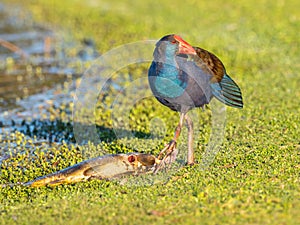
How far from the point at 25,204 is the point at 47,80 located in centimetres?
609

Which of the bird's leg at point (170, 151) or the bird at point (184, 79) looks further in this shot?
the bird's leg at point (170, 151)

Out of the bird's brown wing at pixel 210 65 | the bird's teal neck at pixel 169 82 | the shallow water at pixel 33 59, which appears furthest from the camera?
the shallow water at pixel 33 59

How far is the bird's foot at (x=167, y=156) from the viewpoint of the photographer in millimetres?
6492

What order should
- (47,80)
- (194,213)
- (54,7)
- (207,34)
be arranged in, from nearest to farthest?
(194,213), (47,80), (207,34), (54,7)

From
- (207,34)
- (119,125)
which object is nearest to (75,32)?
(207,34)

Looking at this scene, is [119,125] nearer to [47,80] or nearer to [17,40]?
[47,80]

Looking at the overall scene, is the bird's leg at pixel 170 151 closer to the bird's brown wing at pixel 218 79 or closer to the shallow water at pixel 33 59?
the bird's brown wing at pixel 218 79

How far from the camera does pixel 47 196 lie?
596 centimetres

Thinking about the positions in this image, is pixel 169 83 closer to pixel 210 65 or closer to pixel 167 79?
pixel 167 79

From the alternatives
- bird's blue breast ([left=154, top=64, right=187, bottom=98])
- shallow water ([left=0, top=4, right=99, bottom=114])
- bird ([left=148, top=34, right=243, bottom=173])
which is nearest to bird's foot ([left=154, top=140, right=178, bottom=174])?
bird ([left=148, top=34, right=243, bottom=173])

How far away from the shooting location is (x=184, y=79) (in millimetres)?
6227

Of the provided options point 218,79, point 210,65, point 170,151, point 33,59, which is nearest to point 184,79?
point 210,65

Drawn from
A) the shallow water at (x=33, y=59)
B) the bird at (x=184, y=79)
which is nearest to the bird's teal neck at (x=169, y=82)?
the bird at (x=184, y=79)

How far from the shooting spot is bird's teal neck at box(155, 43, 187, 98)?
20.2 feet
